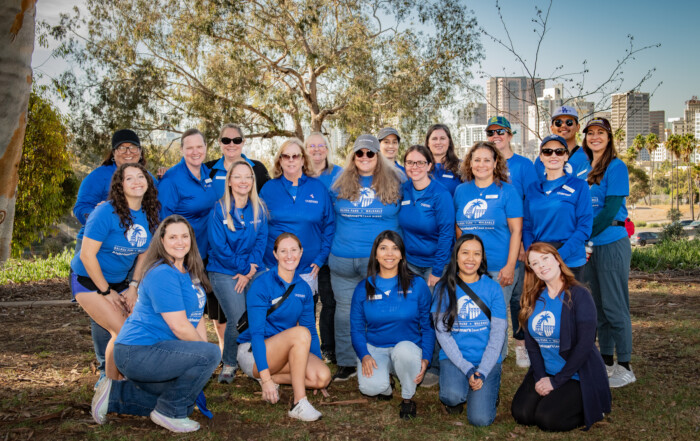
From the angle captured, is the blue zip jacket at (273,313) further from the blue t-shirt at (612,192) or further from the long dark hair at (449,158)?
the blue t-shirt at (612,192)

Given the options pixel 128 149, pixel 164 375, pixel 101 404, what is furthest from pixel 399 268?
pixel 128 149

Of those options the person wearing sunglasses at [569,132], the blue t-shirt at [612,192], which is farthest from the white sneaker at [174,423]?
the blue t-shirt at [612,192]

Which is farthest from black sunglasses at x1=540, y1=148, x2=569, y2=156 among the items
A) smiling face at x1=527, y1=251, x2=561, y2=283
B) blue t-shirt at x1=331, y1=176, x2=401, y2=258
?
blue t-shirt at x1=331, y1=176, x2=401, y2=258

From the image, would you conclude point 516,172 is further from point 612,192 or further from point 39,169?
point 39,169

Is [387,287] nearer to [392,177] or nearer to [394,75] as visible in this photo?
[392,177]

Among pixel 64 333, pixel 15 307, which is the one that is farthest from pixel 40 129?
pixel 64 333

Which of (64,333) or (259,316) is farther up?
(259,316)

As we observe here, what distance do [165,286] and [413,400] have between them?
2233mm

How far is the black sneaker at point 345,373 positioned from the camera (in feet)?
17.8

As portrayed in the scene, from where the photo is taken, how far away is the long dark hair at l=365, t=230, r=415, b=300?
189 inches

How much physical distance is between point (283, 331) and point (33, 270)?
9696mm

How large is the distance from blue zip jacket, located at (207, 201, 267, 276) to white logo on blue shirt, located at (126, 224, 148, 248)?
0.65 metres

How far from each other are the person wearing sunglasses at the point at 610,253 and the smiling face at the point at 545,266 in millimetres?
1098

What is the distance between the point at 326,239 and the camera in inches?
216
